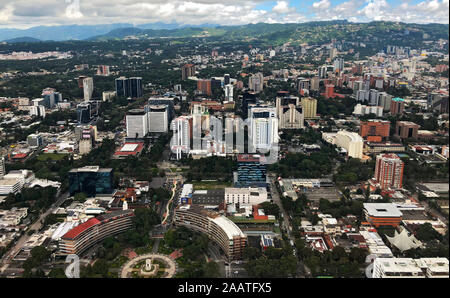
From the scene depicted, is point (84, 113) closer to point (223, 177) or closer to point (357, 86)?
point (223, 177)

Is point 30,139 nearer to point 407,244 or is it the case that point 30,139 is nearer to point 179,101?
point 179,101

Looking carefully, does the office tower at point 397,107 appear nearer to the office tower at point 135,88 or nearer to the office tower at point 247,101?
the office tower at point 247,101

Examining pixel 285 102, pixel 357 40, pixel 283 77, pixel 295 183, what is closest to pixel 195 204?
pixel 295 183

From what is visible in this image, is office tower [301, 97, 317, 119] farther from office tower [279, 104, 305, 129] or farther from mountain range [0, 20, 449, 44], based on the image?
mountain range [0, 20, 449, 44]

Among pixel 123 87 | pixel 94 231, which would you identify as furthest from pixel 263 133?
pixel 123 87

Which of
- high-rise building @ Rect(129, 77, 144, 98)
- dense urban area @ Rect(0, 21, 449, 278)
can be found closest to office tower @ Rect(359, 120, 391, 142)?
dense urban area @ Rect(0, 21, 449, 278)

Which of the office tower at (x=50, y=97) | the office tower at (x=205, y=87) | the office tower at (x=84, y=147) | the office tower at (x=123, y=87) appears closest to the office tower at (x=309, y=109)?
the office tower at (x=205, y=87)

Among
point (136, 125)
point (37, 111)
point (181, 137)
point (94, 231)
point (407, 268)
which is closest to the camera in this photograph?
point (407, 268)
